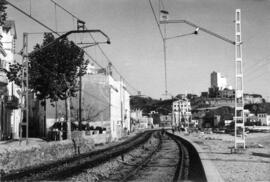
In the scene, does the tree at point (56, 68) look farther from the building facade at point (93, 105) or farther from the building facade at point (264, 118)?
the building facade at point (264, 118)

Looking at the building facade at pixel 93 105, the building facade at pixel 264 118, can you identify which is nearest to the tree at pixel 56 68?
the building facade at pixel 93 105

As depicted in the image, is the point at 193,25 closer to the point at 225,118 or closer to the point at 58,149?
the point at 58,149

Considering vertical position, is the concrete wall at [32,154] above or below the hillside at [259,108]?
below

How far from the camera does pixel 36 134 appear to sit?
72.1 m

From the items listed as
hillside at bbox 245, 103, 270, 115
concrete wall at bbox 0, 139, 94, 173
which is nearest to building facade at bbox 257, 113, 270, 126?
hillside at bbox 245, 103, 270, 115

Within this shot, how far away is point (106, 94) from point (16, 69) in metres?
28.0

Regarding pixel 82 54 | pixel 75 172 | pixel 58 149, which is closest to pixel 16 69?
pixel 82 54

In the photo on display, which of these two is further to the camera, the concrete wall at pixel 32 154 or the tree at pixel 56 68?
the tree at pixel 56 68

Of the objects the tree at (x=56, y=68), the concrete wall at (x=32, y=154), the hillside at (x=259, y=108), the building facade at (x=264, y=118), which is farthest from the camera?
the hillside at (x=259, y=108)

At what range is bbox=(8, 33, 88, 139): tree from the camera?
161 feet

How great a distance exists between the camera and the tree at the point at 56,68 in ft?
161

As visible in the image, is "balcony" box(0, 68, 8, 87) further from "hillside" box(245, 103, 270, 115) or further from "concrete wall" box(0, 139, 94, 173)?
"hillside" box(245, 103, 270, 115)

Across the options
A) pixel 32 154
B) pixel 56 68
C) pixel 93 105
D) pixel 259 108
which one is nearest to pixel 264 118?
pixel 259 108

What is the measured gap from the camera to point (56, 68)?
49.5 meters
